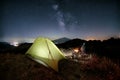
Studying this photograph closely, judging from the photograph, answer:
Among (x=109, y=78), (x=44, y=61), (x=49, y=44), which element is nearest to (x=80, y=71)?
(x=109, y=78)

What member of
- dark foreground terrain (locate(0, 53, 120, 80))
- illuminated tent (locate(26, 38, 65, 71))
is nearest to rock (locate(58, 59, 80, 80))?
dark foreground terrain (locate(0, 53, 120, 80))

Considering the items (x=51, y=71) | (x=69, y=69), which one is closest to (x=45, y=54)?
(x=51, y=71)

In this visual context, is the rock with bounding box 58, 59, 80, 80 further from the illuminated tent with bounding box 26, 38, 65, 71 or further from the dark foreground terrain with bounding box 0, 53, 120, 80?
the illuminated tent with bounding box 26, 38, 65, 71

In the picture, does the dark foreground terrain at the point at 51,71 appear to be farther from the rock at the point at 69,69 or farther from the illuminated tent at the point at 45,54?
the illuminated tent at the point at 45,54

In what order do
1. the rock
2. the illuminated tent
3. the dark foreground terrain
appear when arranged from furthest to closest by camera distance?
the illuminated tent, the rock, the dark foreground terrain

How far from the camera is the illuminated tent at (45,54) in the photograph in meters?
15.5

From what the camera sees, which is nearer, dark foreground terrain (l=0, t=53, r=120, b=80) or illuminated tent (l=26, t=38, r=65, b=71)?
dark foreground terrain (l=0, t=53, r=120, b=80)

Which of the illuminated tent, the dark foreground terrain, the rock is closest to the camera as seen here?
the dark foreground terrain

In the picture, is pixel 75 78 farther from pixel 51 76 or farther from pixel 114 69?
pixel 114 69

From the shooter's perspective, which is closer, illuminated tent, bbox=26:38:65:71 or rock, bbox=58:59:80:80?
rock, bbox=58:59:80:80

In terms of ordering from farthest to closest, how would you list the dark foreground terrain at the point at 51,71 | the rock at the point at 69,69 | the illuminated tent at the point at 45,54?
the illuminated tent at the point at 45,54 < the rock at the point at 69,69 < the dark foreground terrain at the point at 51,71

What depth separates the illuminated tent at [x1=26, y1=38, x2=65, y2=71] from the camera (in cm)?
1549

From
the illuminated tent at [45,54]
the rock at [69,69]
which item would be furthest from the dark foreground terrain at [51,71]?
the illuminated tent at [45,54]

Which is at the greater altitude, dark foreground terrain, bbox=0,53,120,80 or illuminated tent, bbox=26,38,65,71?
illuminated tent, bbox=26,38,65,71
